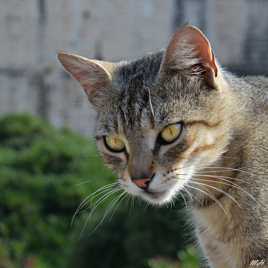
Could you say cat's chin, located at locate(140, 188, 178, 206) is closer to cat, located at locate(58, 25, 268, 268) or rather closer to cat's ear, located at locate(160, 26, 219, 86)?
cat, located at locate(58, 25, 268, 268)

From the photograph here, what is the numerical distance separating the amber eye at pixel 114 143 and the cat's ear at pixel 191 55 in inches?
11.5

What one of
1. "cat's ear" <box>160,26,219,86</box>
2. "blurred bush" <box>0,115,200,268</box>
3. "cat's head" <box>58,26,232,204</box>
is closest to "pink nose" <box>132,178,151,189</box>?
"cat's head" <box>58,26,232,204</box>

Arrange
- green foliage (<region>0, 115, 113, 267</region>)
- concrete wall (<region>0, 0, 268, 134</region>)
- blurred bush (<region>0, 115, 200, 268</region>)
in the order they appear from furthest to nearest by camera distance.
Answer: concrete wall (<region>0, 0, 268, 134</region>), green foliage (<region>0, 115, 113, 267</region>), blurred bush (<region>0, 115, 200, 268</region>)

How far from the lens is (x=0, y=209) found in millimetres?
8656

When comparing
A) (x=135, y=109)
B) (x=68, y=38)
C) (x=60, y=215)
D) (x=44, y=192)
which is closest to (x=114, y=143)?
(x=135, y=109)

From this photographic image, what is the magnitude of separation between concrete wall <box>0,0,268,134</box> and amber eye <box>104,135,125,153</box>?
1194 cm

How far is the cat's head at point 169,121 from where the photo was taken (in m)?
3.00

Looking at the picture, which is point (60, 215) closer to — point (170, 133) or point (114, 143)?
point (114, 143)

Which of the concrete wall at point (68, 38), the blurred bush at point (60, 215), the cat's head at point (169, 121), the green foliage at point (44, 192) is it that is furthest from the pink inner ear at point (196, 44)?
the concrete wall at point (68, 38)

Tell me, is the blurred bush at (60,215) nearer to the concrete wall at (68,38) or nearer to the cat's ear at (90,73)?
the cat's ear at (90,73)

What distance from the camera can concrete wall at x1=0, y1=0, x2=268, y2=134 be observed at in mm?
15664

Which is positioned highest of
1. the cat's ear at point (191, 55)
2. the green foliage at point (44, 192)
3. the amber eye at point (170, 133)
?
the cat's ear at point (191, 55)

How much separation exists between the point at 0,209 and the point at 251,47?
940 cm

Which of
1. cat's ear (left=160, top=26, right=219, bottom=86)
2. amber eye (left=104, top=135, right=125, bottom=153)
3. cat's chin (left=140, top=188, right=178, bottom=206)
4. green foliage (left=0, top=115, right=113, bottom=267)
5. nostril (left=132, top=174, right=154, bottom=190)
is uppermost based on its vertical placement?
cat's ear (left=160, top=26, right=219, bottom=86)
